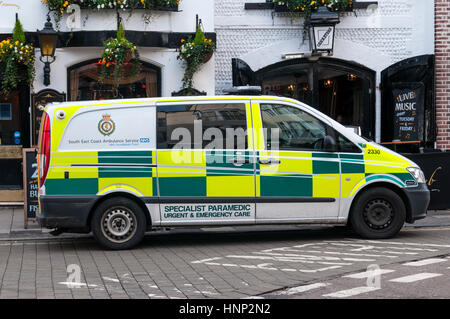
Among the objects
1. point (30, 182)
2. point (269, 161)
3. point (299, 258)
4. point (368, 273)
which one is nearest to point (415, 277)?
point (368, 273)

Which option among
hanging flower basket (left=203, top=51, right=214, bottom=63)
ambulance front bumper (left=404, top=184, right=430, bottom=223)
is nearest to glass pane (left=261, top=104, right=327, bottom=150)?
ambulance front bumper (left=404, top=184, right=430, bottom=223)

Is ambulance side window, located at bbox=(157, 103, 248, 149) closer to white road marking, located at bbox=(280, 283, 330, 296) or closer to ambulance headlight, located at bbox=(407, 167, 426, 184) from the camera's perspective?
ambulance headlight, located at bbox=(407, 167, 426, 184)

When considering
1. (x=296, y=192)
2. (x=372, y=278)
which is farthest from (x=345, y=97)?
(x=372, y=278)

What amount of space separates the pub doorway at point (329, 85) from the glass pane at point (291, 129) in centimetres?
613

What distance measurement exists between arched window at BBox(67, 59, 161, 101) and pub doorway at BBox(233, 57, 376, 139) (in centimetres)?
226

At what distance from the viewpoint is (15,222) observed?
1244 centimetres

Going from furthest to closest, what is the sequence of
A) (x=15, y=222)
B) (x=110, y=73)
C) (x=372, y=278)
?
(x=110, y=73)
(x=15, y=222)
(x=372, y=278)

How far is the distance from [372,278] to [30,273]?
11.9ft

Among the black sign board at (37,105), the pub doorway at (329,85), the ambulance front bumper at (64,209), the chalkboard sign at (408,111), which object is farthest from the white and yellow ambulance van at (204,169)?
the pub doorway at (329,85)

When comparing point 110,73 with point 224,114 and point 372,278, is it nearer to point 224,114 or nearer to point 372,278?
point 224,114

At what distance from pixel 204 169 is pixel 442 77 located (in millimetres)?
8561

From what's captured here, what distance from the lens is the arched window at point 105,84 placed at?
48.8ft

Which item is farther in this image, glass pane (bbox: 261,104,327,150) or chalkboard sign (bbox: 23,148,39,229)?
chalkboard sign (bbox: 23,148,39,229)

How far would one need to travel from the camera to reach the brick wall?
16.1m
